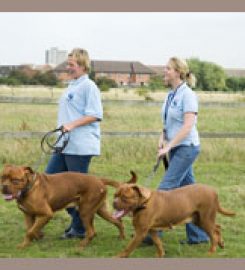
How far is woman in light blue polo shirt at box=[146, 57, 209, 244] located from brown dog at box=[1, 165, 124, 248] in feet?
2.72

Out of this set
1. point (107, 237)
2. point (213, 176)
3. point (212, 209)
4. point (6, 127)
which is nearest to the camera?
point (212, 209)

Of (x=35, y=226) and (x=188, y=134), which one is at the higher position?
(x=188, y=134)

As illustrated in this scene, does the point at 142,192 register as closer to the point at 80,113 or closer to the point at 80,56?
the point at 80,113

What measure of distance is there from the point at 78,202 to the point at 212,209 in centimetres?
151

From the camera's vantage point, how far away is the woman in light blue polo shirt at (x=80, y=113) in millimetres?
6566

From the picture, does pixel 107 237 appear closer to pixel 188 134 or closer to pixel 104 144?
pixel 188 134

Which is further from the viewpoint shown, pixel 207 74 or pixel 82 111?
pixel 207 74

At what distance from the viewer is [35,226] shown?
20.7 ft

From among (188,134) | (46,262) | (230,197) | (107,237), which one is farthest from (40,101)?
(46,262)

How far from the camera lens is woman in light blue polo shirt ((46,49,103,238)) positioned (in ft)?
21.5

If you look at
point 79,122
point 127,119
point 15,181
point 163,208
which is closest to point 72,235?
point 15,181

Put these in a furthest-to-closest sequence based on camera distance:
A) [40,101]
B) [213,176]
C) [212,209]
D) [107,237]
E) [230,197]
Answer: [40,101], [213,176], [230,197], [107,237], [212,209]

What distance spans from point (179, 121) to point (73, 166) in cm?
138

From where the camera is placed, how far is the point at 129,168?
12.1m
